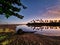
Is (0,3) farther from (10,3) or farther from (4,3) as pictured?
(10,3)

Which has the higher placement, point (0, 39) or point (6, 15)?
point (6, 15)

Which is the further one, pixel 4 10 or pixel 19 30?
pixel 19 30

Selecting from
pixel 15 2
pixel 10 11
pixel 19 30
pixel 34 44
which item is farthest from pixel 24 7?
pixel 19 30

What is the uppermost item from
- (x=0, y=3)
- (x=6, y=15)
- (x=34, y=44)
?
(x=0, y=3)

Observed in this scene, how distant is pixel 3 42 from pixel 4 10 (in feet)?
11.0

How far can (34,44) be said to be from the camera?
1875 cm

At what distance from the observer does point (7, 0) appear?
18.2m

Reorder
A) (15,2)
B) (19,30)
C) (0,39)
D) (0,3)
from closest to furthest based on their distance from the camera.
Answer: (0,3), (0,39), (15,2), (19,30)

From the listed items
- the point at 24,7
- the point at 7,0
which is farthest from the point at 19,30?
the point at 7,0

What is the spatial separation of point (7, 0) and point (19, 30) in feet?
34.4

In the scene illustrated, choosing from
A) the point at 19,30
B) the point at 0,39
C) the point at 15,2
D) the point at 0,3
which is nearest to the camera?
the point at 0,3

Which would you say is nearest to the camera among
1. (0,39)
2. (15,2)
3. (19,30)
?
(0,39)

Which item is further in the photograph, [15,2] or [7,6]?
[15,2]

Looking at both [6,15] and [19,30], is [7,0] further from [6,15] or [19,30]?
[19,30]
